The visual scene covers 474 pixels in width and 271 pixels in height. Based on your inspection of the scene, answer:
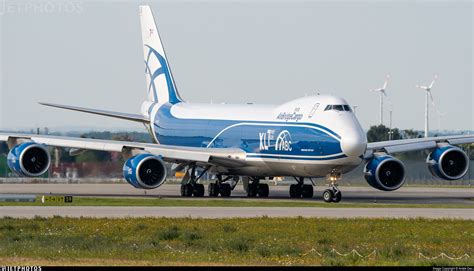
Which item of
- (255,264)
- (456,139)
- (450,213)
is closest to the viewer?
(255,264)

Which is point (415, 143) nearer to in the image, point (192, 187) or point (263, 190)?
point (263, 190)

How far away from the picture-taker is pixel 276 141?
5844cm

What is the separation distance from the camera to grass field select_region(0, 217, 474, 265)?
2884 cm

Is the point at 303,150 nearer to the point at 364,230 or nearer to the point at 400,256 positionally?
the point at 364,230

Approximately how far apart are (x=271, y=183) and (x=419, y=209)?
35883 mm

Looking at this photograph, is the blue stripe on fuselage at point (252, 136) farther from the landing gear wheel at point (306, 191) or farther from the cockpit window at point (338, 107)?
the landing gear wheel at point (306, 191)

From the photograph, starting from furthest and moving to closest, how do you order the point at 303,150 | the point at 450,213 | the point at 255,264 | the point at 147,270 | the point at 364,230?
the point at 303,150
the point at 450,213
the point at 364,230
the point at 255,264
the point at 147,270

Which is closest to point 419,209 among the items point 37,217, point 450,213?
point 450,213

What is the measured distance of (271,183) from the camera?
283ft

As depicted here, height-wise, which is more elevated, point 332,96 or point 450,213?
point 332,96

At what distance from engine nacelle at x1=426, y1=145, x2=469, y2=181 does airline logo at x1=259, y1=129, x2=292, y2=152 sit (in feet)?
27.2

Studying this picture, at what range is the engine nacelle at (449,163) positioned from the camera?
2392 inches

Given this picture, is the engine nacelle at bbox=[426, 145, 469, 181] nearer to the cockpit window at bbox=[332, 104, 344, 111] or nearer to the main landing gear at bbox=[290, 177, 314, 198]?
the main landing gear at bbox=[290, 177, 314, 198]

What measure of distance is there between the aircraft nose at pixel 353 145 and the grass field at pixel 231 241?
487 inches
